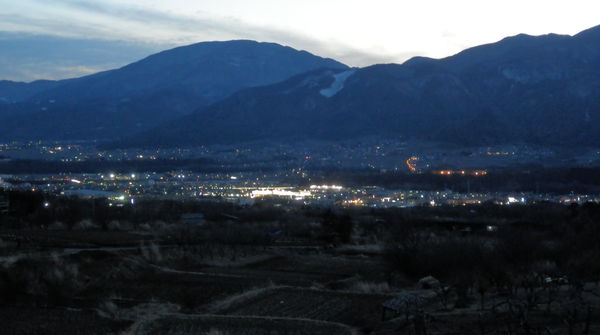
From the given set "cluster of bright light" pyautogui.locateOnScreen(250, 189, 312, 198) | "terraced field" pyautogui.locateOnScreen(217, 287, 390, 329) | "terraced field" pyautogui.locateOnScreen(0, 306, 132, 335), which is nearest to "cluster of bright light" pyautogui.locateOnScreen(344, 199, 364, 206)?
"cluster of bright light" pyautogui.locateOnScreen(250, 189, 312, 198)

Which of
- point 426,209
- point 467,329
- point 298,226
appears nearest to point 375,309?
point 467,329

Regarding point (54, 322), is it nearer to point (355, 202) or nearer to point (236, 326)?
point (236, 326)

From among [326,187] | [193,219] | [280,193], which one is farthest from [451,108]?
[193,219]

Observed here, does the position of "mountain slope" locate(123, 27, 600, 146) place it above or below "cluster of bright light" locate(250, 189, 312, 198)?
above

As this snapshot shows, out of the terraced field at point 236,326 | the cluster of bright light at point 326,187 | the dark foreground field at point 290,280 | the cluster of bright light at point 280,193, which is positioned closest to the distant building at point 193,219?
the dark foreground field at point 290,280

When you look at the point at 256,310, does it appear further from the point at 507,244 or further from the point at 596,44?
the point at 596,44

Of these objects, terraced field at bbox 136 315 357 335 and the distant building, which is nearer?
terraced field at bbox 136 315 357 335

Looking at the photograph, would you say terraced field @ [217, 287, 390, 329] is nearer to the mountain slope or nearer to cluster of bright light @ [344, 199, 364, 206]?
cluster of bright light @ [344, 199, 364, 206]
